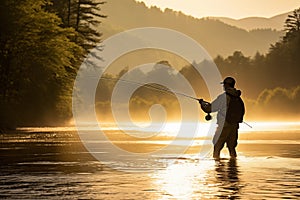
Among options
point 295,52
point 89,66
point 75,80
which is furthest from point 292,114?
point 295,52

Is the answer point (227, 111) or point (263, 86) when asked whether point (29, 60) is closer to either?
point (227, 111)

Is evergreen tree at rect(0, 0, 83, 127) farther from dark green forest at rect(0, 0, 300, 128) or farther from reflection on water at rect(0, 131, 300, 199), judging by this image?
reflection on water at rect(0, 131, 300, 199)

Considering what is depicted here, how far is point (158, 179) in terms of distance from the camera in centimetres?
1628

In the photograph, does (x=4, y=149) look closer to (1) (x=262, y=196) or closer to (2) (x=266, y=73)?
(1) (x=262, y=196)

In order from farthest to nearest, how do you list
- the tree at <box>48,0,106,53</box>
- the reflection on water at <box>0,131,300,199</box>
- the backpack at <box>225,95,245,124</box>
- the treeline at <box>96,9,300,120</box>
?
the treeline at <box>96,9,300,120</box> < the tree at <box>48,0,106,53</box> < the backpack at <box>225,95,245,124</box> < the reflection on water at <box>0,131,300,199</box>

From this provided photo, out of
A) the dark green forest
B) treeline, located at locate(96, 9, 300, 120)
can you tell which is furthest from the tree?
treeline, located at locate(96, 9, 300, 120)

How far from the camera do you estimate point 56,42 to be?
2260 inches

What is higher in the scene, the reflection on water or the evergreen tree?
the evergreen tree

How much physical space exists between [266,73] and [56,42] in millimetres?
107828

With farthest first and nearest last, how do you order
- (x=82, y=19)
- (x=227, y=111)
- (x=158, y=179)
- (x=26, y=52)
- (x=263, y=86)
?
(x=263, y=86) < (x=82, y=19) < (x=26, y=52) < (x=227, y=111) < (x=158, y=179)

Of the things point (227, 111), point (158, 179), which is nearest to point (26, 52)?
point (227, 111)

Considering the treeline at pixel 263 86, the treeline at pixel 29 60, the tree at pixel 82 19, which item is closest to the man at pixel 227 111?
the treeline at pixel 29 60

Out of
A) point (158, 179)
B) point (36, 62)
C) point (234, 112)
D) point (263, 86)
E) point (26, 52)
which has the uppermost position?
point (263, 86)

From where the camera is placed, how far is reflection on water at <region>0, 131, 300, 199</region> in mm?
13758
